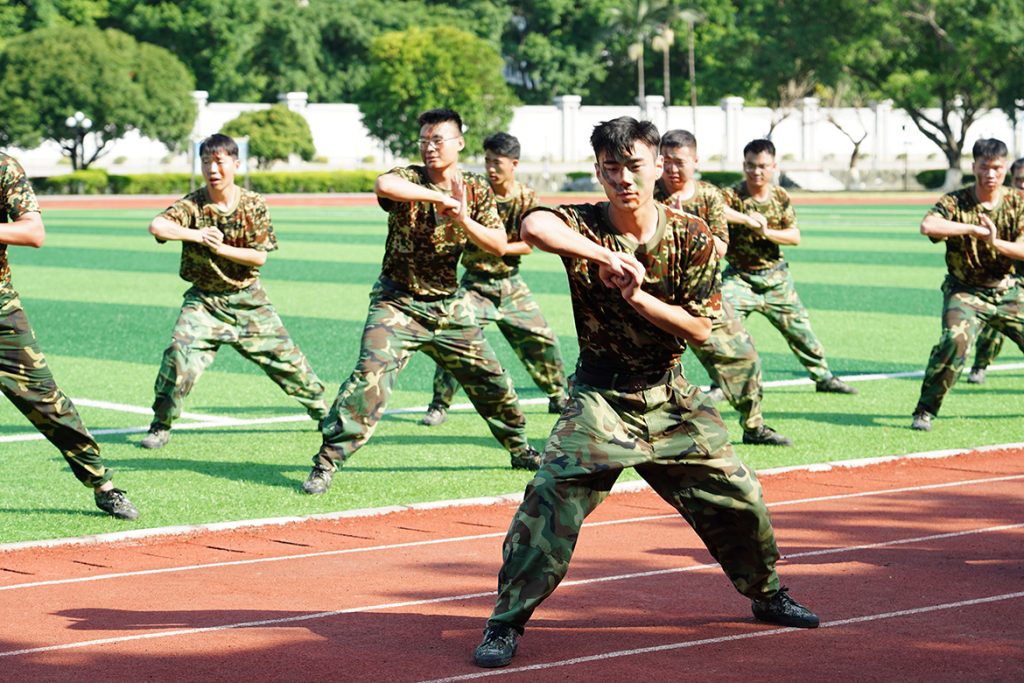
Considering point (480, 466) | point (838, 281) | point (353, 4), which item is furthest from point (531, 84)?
point (480, 466)

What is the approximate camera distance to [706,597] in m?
7.24

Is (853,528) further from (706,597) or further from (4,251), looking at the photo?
(4,251)

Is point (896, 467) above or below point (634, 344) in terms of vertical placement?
→ below

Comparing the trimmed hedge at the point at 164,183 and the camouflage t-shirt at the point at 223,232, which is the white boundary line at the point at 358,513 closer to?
the camouflage t-shirt at the point at 223,232

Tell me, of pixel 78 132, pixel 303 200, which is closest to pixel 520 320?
pixel 303 200

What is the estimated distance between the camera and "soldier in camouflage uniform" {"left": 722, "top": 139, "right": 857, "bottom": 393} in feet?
42.2

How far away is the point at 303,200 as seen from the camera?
2479 inches

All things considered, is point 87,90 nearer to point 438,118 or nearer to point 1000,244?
point 1000,244

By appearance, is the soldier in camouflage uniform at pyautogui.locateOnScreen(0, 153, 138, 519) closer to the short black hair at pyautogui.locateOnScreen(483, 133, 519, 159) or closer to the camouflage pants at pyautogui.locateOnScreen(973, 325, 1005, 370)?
the short black hair at pyautogui.locateOnScreen(483, 133, 519, 159)

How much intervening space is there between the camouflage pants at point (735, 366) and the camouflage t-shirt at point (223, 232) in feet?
10.4

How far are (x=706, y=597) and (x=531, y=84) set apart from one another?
8913 centimetres

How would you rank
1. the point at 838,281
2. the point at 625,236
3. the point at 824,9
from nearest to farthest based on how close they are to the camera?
the point at 625,236
the point at 838,281
the point at 824,9

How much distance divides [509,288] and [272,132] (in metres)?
62.5

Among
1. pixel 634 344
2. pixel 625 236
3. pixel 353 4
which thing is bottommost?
pixel 634 344
